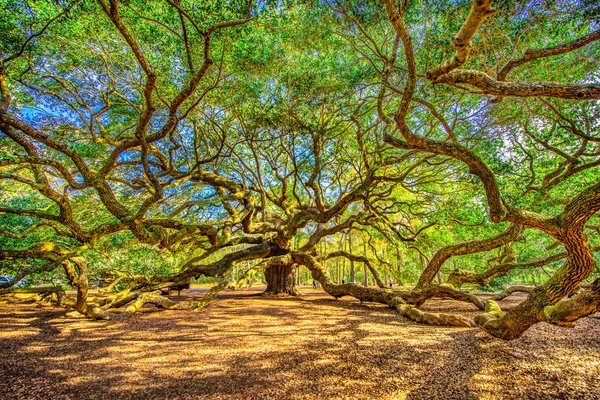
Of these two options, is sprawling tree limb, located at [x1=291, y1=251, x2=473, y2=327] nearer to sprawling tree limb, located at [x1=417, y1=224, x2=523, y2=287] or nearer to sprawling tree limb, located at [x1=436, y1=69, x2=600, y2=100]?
sprawling tree limb, located at [x1=417, y1=224, x2=523, y2=287]

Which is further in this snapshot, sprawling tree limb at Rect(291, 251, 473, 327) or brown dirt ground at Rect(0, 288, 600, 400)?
sprawling tree limb at Rect(291, 251, 473, 327)

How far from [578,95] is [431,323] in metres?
4.70

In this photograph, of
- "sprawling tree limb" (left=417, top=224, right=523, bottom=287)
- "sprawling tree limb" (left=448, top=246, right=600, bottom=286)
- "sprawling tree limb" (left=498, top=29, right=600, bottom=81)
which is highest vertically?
"sprawling tree limb" (left=498, top=29, right=600, bottom=81)

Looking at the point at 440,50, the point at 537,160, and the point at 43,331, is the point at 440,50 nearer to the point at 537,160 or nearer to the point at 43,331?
the point at 537,160

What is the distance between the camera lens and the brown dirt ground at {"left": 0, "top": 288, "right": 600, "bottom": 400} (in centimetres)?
268

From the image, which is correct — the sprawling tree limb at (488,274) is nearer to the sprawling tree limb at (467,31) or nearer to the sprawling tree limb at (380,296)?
the sprawling tree limb at (380,296)

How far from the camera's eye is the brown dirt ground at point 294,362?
2.68 metres

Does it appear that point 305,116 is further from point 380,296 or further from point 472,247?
point 380,296

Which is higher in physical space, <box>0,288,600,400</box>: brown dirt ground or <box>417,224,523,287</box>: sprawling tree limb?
<box>417,224,523,287</box>: sprawling tree limb

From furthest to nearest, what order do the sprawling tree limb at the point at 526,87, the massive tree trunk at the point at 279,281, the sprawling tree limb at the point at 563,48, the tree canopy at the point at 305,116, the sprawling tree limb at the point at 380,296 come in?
1. the massive tree trunk at the point at 279,281
2. the sprawling tree limb at the point at 380,296
3. the tree canopy at the point at 305,116
4. the sprawling tree limb at the point at 563,48
5. the sprawling tree limb at the point at 526,87

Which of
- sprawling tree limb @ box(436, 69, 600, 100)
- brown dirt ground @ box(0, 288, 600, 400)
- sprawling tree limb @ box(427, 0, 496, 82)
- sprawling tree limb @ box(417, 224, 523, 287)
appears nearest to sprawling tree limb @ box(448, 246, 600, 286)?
sprawling tree limb @ box(417, 224, 523, 287)

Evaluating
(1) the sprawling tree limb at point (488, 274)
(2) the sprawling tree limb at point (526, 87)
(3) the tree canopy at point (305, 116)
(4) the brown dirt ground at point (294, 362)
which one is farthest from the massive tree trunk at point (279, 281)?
(2) the sprawling tree limb at point (526, 87)

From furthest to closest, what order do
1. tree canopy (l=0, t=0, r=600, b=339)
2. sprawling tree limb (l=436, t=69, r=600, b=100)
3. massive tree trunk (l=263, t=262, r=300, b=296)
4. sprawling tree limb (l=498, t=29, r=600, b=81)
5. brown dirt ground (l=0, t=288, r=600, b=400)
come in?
massive tree trunk (l=263, t=262, r=300, b=296)
tree canopy (l=0, t=0, r=600, b=339)
sprawling tree limb (l=498, t=29, r=600, b=81)
brown dirt ground (l=0, t=288, r=600, b=400)
sprawling tree limb (l=436, t=69, r=600, b=100)

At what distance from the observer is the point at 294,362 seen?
3.43m
